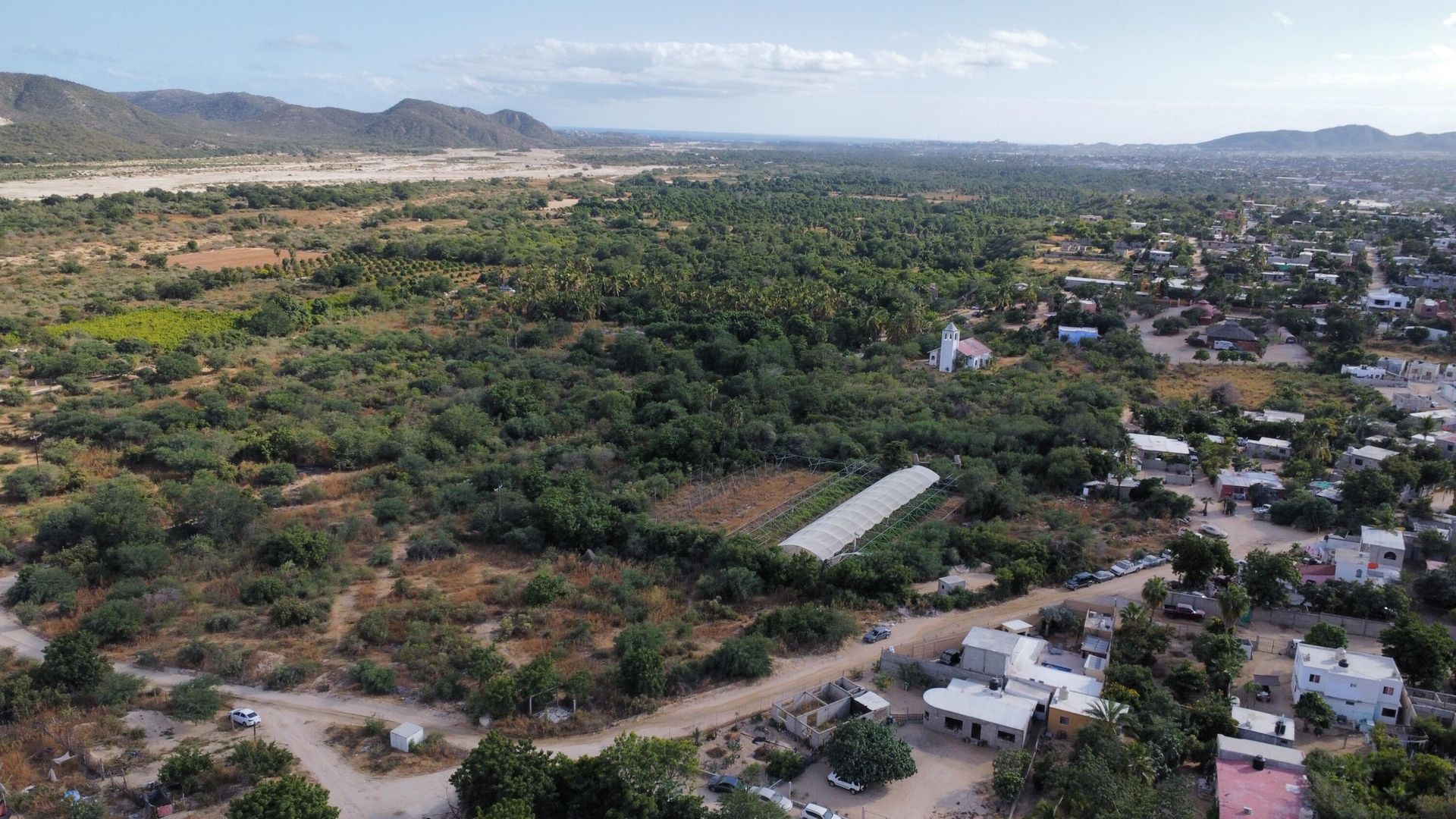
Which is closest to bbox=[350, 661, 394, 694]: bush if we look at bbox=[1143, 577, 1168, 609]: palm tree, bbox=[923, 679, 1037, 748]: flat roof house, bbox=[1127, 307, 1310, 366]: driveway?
bbox=[923, 679, 1037, 748]: flat roof house

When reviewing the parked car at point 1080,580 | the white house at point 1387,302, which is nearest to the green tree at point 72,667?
the parked car at point 1080,580

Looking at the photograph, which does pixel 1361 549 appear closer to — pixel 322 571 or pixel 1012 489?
pixel 1012 489

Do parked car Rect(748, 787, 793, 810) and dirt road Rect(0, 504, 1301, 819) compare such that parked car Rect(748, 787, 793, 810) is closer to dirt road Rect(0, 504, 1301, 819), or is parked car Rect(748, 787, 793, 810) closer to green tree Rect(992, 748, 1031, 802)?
dirt road Rect(0, 504, 1301, 819)

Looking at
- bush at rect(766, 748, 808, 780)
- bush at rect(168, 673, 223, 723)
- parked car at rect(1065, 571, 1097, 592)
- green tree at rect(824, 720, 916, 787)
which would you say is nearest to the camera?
green tree at rect(824, 720, 916, 787)

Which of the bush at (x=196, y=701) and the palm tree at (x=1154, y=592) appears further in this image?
the palm tree at (x=1154, y=592)

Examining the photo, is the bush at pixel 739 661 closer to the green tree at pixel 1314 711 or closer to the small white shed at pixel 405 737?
the small white shed at pixel 405 737

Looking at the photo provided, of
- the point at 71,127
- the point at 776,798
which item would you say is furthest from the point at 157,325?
the point at 71,127

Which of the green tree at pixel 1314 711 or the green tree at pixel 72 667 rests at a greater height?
the green tree at pixel 72 667
